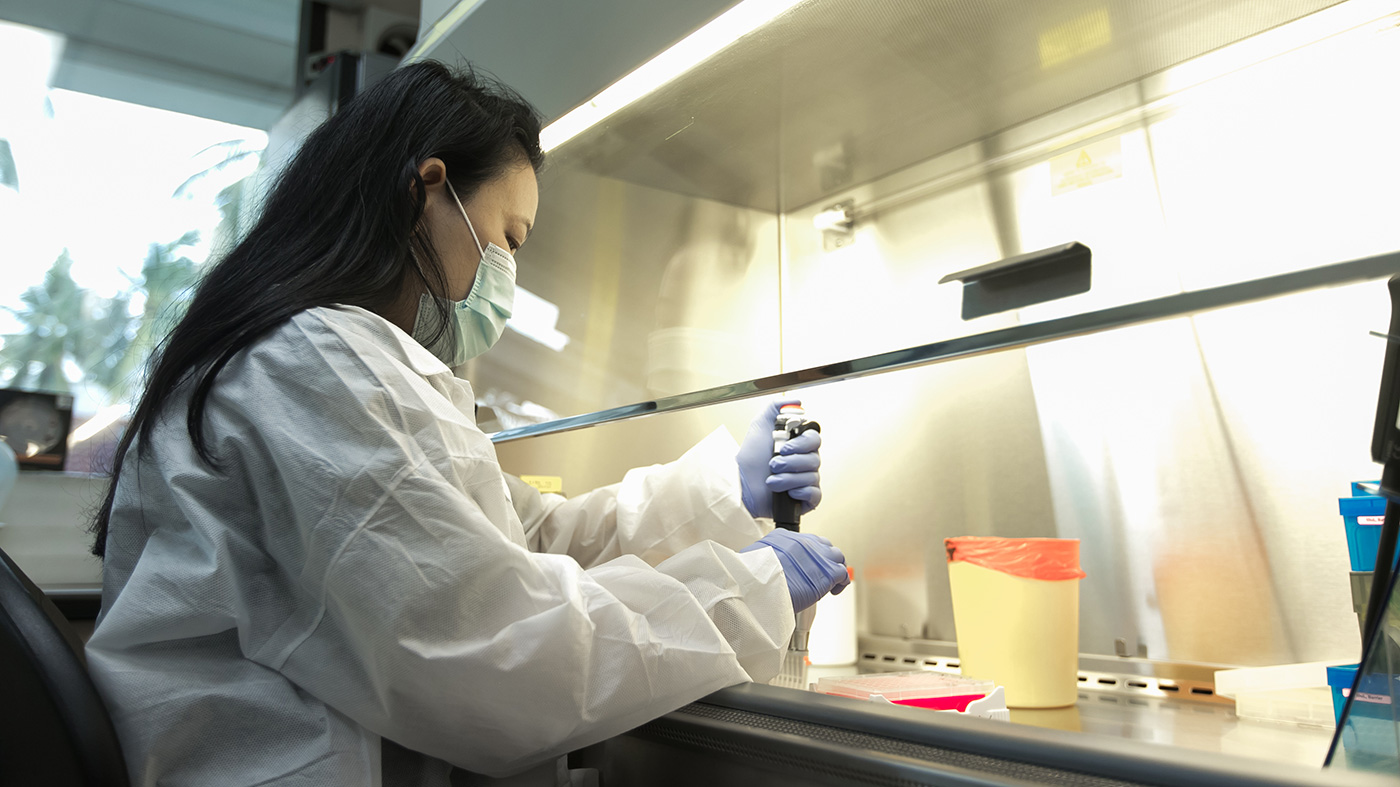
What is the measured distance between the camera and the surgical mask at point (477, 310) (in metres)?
1.09

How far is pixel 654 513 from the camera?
132cm

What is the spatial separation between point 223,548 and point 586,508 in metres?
0.70

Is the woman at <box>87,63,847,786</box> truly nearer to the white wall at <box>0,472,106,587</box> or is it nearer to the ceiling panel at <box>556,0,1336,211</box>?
the ceiling panel at <box>556,0,1336,211</box>

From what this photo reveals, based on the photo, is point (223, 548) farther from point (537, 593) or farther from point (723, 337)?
point (723, 337)

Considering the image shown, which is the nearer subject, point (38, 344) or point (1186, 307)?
point (1186, 307)

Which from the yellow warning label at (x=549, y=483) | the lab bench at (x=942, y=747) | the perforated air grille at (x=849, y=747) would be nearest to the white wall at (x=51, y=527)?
the yellow warning label at (x=549, y=483)

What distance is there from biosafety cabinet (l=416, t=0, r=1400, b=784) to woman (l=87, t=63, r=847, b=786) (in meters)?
0.14

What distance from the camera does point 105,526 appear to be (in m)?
0.93

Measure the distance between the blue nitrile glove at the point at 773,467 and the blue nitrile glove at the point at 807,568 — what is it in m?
0.17

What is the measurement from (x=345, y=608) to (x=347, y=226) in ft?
1.55

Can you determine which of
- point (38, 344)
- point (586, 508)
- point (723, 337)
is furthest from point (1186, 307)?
point (38, 344)

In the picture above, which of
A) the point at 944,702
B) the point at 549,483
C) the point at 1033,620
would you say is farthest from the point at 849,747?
the point at 549,483

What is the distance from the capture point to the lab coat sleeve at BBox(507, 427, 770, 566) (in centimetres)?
128

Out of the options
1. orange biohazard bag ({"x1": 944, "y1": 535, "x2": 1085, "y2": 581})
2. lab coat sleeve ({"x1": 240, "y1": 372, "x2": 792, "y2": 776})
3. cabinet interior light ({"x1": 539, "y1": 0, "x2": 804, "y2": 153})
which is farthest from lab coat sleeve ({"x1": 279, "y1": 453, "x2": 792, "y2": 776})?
cabinet interior light ({"x1": 539, "y1": 0, "x2": 804, "y2": 153})
